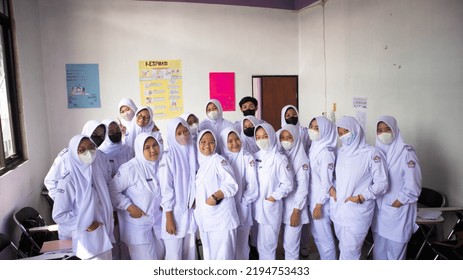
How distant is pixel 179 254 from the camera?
196 cm

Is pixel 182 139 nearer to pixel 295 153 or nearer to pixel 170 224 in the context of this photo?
pixel 170 224

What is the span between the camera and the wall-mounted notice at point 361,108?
127 inches

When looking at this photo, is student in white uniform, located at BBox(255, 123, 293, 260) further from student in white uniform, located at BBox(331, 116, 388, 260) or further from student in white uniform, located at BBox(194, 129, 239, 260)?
student in white uniform, located at BBox(331, 116, 388, 260)

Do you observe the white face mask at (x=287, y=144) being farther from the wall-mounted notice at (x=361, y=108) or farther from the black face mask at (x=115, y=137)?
the wall-mounted notice at (x=361, y=108)

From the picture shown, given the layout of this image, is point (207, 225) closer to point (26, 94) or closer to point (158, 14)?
point (26, 94)

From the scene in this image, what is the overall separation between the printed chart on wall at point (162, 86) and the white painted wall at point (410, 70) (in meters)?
1.80

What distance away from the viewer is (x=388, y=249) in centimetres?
205

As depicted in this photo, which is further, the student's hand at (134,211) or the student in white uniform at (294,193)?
the student in white uniform at (294,193)

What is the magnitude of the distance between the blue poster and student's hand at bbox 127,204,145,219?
2.21 metres

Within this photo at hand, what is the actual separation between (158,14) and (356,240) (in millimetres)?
3205

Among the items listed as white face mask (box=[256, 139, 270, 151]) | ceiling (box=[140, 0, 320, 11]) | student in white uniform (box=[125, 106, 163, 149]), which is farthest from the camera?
ceiling (box=[140, 0, 320, 11])

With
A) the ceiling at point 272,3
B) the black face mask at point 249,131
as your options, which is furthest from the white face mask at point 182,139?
the ceiling at point 272,3

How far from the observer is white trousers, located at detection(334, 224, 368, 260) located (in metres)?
1.94

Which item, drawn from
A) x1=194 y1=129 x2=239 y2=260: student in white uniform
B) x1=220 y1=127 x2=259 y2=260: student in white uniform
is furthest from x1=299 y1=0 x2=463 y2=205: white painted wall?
x1=194 y1=129 x2=239 y2=260: student in white uniform
